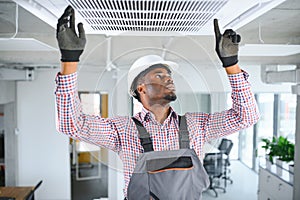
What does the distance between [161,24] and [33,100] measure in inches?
118

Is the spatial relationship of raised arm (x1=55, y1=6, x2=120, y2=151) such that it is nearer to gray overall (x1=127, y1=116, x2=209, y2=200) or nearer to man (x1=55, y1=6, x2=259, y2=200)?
man (x1=55, y1=6, x2=259, y2=200)

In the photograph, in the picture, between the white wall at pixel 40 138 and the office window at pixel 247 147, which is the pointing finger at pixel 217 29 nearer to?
the white wall at pixel 40 138

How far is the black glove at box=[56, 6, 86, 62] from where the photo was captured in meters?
0.51

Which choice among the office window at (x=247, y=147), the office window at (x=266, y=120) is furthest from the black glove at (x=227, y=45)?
the office window at (x=247, y=147)

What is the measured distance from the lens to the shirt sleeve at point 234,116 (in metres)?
0.61

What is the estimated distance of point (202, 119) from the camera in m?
0.68

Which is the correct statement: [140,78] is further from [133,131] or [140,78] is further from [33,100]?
[33,100]

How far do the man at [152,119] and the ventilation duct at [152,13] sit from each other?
0.03 metres

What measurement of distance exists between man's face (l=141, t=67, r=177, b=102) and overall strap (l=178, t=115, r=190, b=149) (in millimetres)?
79

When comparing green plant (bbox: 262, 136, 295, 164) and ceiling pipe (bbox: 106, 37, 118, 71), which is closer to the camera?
ceiling pipe (bbox: 106, 37, 118, 71)

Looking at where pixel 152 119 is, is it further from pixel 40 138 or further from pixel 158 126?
pixel 40 138

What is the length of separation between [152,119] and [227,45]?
0.74 ft

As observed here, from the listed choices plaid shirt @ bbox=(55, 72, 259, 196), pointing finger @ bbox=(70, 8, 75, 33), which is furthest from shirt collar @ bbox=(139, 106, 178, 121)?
pointing finger @ bbox=(70, 8, 75, 33)

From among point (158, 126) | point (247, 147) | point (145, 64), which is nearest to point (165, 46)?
point (145, 64)
